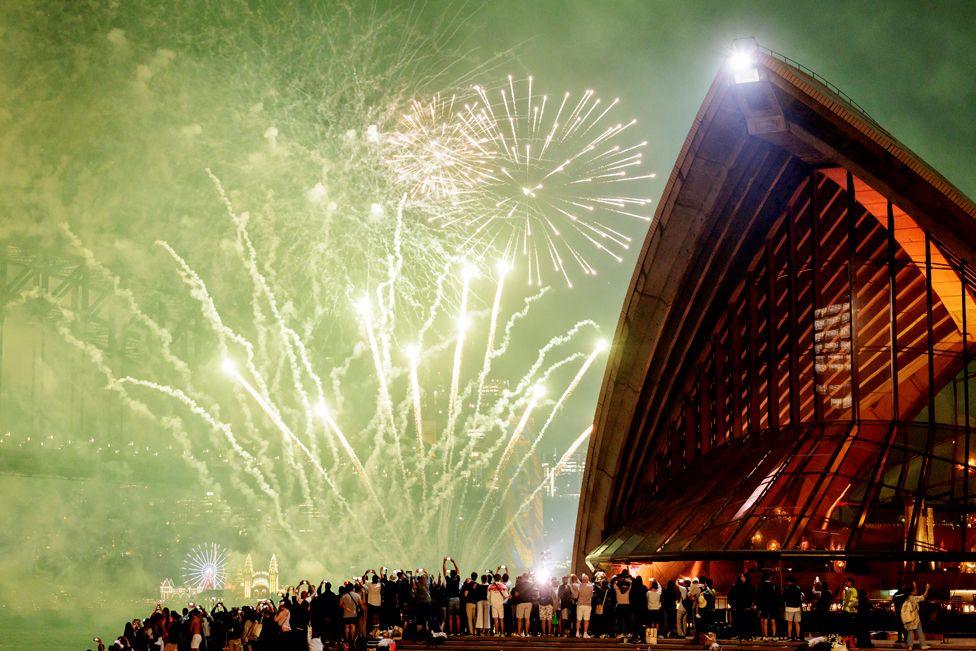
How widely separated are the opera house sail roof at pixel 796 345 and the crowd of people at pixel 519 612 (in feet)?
11.8

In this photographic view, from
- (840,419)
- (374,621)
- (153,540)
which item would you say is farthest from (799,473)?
(153,540)

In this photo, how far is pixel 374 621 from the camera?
25.2m

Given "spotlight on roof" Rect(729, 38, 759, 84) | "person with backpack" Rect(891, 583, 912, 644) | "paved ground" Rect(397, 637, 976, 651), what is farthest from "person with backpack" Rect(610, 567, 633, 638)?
"spotlight on roof" Rect(729, 38, 759, 84)

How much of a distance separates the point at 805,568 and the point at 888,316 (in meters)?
8.60

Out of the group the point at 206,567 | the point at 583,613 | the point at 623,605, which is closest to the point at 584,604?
the point at 583,613

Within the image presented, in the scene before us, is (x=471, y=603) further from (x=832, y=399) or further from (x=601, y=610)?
(x=832, y=399)

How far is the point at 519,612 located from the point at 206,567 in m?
157

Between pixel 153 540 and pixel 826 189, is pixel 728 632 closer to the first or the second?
pixel 826 189

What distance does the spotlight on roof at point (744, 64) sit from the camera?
102 feet

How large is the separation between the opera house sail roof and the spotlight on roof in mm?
75

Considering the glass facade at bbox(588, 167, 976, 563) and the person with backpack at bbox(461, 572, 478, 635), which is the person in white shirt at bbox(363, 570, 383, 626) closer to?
the person with backpack at bbox(461, 572, 478, 635)

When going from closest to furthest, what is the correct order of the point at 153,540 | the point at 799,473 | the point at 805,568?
the point at 805,568 < the point at 799,473 < the point at 153,540

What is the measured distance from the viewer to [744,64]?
102 feet

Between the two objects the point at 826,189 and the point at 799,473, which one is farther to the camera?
the point at 826,189
